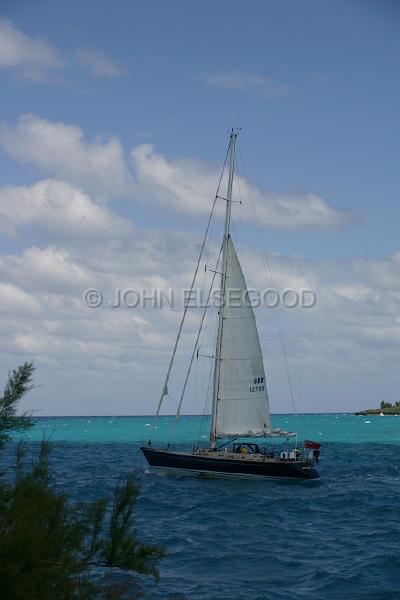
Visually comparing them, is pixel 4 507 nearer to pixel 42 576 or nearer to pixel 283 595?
pixel 42 576

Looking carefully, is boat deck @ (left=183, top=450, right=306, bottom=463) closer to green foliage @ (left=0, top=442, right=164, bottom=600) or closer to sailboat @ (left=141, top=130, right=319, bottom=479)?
sailboat @ (left=141, top=130, right=319, bottom=479)

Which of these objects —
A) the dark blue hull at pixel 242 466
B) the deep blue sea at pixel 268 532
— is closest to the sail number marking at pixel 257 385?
the dark blue hull at pixel 242 466

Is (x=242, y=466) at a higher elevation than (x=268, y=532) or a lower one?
higher

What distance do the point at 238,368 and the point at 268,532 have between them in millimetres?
17614

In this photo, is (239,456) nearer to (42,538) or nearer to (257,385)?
(257,385)

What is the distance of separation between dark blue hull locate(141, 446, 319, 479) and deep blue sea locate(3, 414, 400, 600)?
561 mm

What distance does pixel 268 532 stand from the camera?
29.2m

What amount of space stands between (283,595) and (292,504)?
1753 cm

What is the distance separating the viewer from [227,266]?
4662 cm

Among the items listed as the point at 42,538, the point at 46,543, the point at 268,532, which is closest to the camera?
the point at 42,538

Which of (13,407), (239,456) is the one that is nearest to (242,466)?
(239,456)

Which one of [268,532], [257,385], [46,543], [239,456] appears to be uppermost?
[257,385]

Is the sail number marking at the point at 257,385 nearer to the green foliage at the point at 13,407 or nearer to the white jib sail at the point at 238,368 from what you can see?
the white jib sail at the point at 238,368

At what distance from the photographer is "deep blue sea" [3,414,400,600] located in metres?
20.5
